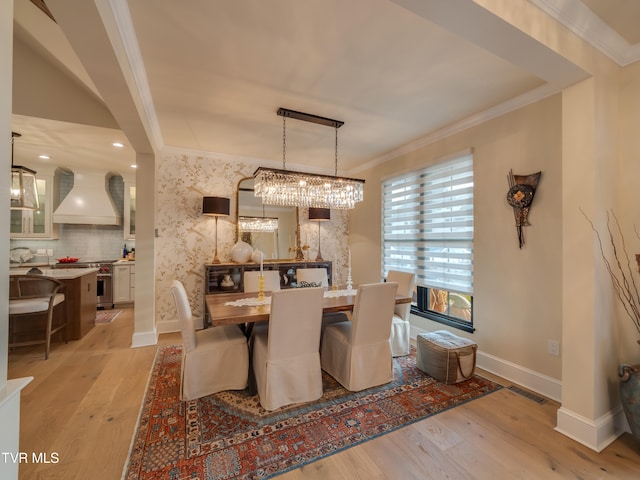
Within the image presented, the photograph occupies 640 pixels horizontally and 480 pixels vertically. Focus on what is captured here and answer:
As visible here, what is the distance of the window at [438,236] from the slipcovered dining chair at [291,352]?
181 cm

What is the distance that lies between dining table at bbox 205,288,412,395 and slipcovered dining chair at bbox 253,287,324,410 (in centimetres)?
19

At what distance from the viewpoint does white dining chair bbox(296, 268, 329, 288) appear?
12.5 ft

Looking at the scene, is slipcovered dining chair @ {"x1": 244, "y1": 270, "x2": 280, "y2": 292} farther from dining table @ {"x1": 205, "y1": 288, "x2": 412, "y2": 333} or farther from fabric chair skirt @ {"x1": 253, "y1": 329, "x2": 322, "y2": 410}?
fabric chair skirt @ {"x1": 253, "y1": 329, "x2": 322, "y2": 410}

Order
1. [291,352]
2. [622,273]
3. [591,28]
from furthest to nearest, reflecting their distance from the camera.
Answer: [291,352], [622,273], [591,28]

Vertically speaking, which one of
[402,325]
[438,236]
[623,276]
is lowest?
[402,325]

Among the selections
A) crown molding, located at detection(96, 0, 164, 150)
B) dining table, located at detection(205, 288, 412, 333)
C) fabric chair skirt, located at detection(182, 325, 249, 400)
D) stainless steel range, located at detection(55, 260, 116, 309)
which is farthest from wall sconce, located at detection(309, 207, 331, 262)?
stainless steel range, located at detection(55, 260, 116, 309)

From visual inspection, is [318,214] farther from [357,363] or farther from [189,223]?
[357,363]

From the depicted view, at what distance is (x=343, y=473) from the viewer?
1.56 m

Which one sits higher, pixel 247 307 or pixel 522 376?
pixel 247 307

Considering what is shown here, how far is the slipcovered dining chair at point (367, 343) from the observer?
2312 mm

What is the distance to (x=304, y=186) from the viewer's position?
3.00 metres

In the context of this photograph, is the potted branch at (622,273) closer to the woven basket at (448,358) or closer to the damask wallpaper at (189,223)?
the woven basket at (448,358)

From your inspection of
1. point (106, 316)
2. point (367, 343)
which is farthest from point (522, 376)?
point (106, 316)

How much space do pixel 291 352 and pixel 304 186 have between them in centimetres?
167
